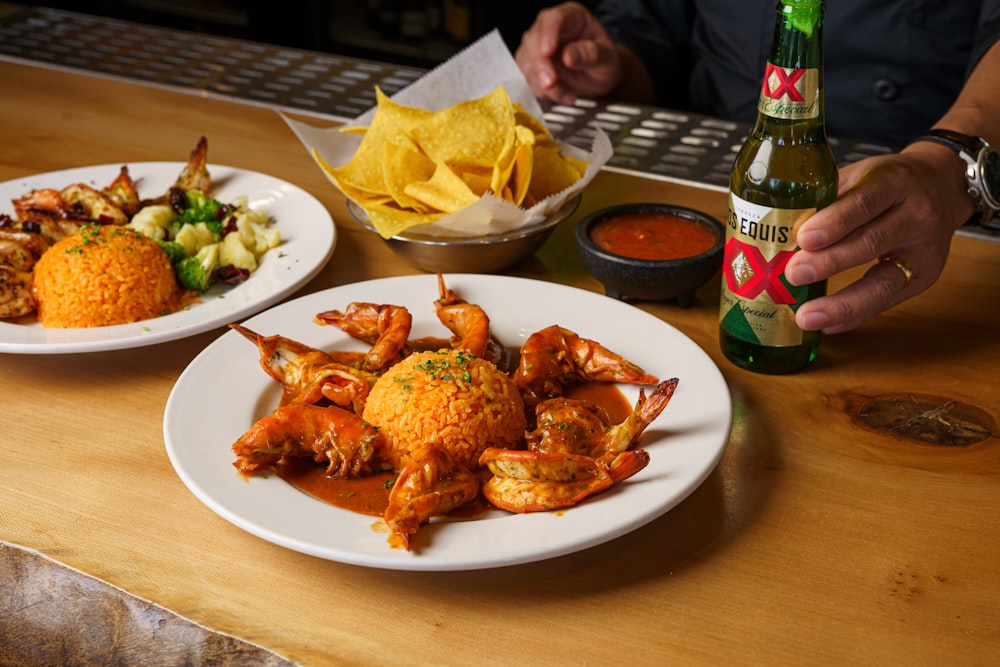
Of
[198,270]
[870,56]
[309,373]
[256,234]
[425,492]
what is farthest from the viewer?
[870,56]

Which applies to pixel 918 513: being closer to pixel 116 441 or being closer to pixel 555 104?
pixel 116 441

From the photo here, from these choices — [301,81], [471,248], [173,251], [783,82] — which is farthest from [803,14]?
[301,81]

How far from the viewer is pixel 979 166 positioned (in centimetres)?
164

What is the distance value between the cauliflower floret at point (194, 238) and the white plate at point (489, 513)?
0.32 m

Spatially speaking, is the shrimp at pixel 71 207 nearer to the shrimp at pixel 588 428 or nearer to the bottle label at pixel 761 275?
the shrimp at pixel 588 428

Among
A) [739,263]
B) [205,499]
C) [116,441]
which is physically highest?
[739,263]

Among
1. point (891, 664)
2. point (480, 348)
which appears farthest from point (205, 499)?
point (891, 664)

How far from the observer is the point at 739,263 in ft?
4.60

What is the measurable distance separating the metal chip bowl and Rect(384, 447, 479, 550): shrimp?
0.58m

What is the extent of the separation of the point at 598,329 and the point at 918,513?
0.52 m

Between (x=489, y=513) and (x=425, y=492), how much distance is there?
0.09 metres

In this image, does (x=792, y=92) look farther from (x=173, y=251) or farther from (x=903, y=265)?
(x=173, y=251)

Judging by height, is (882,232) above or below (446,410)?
above

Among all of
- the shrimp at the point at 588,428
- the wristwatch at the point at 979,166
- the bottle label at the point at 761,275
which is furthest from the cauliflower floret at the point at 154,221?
the wristwatch at the point at 979,166
